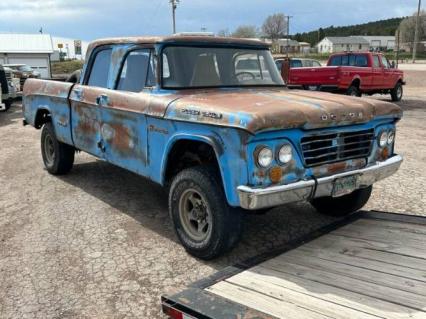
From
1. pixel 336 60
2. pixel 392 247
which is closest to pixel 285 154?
pixel 392 247

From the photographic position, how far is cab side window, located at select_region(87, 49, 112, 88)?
19.4ft

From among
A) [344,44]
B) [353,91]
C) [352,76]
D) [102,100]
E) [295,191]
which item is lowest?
[353,91]

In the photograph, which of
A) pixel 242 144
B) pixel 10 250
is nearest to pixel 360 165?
pixel 242 144

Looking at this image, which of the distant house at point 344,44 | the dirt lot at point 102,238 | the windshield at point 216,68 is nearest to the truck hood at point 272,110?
the windshield at point 216,68

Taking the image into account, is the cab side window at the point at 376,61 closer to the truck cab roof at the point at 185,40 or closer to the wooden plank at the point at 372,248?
the truck cab roof at the point at 185,40

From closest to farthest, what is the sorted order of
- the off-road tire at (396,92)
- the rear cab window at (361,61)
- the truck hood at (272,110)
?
1. the truck hood at (272,110)
2. the rear cab window at (361,61)
3. the off-road tire at (396,92)

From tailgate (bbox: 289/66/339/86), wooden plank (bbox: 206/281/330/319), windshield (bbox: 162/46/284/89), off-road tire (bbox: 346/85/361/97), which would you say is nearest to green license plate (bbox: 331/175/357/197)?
wooden plank (bbox: 206/281/330/319)

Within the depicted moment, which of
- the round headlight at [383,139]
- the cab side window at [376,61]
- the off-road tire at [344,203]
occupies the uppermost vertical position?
the cab side window at [376,61]

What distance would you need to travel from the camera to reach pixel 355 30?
171000 mm

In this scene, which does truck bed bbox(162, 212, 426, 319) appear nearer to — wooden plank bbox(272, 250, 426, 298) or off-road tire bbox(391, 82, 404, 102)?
wooden plank bbox(272, 250, 426, 298)

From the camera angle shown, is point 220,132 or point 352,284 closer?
point 352,284

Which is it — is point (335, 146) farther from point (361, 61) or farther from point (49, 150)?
point (361, 61)

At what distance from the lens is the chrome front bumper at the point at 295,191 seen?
368 cm

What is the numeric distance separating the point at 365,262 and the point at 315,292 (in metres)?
0.71
